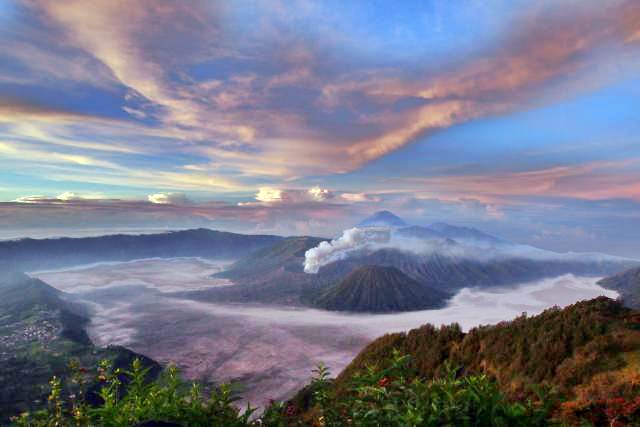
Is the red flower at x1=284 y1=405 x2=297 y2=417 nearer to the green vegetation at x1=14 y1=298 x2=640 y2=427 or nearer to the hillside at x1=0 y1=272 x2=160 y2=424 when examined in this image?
the green vegetation at x1=14 y1=298 x2=640 y2=427

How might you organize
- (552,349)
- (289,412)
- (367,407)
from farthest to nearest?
(552,349) < (289,412) < (367,407)

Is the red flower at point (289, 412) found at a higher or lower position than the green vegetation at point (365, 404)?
lower

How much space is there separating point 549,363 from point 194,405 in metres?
32.3

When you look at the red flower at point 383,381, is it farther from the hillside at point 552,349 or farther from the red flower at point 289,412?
the hillside at point 552,349

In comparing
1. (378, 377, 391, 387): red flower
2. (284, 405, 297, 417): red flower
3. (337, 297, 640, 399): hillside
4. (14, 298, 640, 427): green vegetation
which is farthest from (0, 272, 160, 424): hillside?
(378, 377, 391, 387): red flower

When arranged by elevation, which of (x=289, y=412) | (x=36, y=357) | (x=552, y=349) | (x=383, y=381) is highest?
(x=383, y=381)

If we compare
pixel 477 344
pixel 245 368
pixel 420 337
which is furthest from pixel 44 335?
pixel 477 344

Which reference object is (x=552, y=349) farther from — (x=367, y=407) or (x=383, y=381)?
(x=367, y=407)

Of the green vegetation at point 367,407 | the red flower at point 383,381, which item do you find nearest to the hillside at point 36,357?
the green vegetation at point 367,407

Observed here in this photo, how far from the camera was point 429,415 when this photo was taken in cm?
438

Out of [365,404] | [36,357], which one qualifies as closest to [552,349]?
[365,404]

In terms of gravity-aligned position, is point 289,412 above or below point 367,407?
below

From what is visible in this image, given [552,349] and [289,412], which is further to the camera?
[552,349]

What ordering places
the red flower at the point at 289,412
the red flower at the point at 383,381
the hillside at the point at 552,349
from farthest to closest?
the hillside at the point at 552,349 → the red flower at the point at 289,412 → the red flower at the point at 383,381
